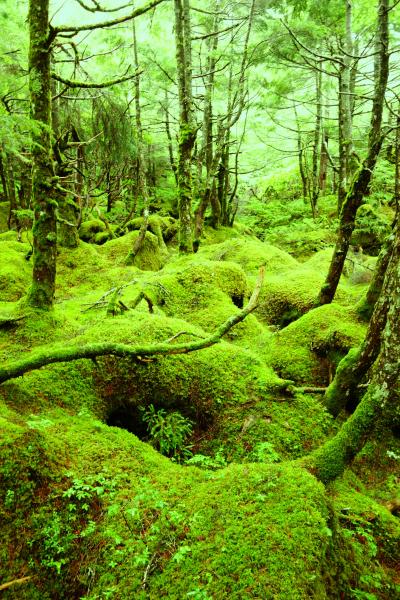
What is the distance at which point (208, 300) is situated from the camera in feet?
22.5

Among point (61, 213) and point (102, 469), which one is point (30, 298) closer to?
point (102, 469)

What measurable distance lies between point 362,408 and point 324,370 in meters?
2.37

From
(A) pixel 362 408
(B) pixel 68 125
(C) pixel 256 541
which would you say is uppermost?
(B) pixel 68 125

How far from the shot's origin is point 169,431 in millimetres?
3721

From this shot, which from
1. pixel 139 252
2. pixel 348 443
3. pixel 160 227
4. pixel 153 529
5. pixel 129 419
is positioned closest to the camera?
pixel 153 529

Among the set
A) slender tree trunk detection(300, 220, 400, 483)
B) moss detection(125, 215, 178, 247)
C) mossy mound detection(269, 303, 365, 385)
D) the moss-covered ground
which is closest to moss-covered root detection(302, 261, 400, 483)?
slender tree trunk detection(300, 220, 400, 483)

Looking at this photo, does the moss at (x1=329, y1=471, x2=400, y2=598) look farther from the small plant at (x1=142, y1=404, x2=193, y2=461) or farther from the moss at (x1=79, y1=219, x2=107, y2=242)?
the moss at (x1=79, y1=219, x2=107, y2=242)

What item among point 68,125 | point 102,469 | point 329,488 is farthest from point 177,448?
point 68,125

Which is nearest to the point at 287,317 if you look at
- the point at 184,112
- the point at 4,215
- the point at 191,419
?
the point at 191,419

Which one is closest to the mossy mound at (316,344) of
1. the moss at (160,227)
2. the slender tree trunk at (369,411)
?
the slender tree trunk at (369,411)

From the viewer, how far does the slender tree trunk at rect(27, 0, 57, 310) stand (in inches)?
182

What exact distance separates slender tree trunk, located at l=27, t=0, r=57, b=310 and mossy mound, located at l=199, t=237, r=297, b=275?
6073 mm

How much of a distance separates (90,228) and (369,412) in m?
13.3

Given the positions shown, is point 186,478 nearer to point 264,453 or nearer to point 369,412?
point 264,453
